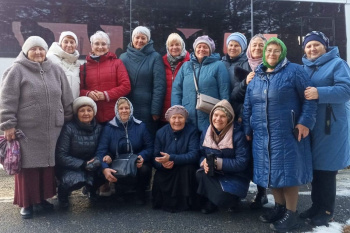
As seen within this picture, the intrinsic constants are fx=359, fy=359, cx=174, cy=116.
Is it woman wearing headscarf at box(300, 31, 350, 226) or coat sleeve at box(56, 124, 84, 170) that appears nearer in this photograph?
woman wearing headscarf at box(300, 31, 350, 226)

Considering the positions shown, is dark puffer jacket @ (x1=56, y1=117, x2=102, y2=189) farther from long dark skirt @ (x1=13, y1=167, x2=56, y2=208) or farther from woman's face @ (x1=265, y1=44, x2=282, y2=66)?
woman's face @ (x1=265, y1=44, x2=282, y2=66)

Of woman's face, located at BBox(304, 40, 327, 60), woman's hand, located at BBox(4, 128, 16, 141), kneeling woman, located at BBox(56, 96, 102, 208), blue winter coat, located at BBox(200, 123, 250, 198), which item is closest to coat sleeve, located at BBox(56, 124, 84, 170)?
kneeling woman, located at BBox(56, 96, 102, 208)

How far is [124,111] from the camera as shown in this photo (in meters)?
4.02

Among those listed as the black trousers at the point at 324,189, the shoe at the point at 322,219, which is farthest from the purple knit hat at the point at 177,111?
the shoe at the point at 322,219

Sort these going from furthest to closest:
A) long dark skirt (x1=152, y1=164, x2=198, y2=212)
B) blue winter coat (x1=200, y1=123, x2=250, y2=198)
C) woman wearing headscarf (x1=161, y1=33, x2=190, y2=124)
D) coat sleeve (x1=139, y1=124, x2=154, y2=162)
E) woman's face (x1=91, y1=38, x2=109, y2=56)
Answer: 1. woman wearing headscarf (x1=161, y1=33, x2=190, y2=124)
2. woman's face (x1=91, y1=38, x2=109, y2=56)
3. coat sleeve (x1=139, y1=124, x2=154, y2=162)
4. long dark skirt (x1=152, y1=164, x2=198, y2=212)
5. blue winter coat (x1=200, y1=123, x2=250, y2=198)

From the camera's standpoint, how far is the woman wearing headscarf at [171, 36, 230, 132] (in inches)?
156

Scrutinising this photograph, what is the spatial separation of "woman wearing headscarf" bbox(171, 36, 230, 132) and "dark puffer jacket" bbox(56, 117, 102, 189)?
103 cm

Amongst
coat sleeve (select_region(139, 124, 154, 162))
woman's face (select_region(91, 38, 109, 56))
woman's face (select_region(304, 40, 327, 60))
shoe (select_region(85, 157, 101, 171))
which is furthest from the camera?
woman's face (select_region(91, 38, 109, 56))

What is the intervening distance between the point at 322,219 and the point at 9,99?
320 cm

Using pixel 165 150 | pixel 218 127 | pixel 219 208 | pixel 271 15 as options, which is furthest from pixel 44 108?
pixel 271 15

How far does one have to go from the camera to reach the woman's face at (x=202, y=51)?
405 centimetres

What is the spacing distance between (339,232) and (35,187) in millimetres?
2999

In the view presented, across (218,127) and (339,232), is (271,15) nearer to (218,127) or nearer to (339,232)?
(218,127)

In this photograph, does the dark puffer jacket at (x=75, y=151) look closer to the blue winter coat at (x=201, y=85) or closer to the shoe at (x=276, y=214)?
the blue winter coat at (x=201, y=85)
